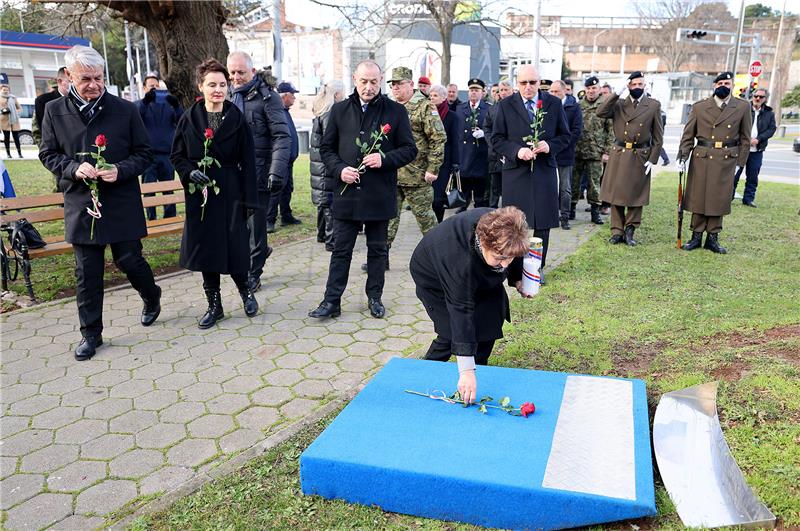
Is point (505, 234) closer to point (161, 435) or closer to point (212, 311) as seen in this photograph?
point (161, 435)

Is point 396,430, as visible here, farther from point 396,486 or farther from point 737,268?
point 737,268

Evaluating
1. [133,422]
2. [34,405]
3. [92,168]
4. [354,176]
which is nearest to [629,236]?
[354,176]

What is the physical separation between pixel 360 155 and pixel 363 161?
11cm

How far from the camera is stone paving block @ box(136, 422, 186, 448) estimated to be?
3521mm

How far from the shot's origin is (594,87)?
387 inches

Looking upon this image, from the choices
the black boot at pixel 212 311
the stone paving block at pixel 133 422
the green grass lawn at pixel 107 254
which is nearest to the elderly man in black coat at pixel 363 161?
the black boot at pixel 212 311

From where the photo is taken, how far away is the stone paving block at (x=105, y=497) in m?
2.97

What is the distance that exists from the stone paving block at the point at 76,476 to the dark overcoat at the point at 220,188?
205 centimetres

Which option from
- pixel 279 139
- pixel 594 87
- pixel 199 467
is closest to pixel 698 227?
pixel 594 87

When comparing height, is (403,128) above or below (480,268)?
above

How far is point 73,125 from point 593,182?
7647 millimetres

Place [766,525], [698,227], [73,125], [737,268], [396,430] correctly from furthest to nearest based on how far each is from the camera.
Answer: [698,227] → [737,268] → [73,125] → [396,430] → [766,525]

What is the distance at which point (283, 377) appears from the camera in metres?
4.34

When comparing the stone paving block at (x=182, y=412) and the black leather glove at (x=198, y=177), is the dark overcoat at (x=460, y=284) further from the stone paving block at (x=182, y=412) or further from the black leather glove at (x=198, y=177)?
the black leather glove at (x=198, y=177)
